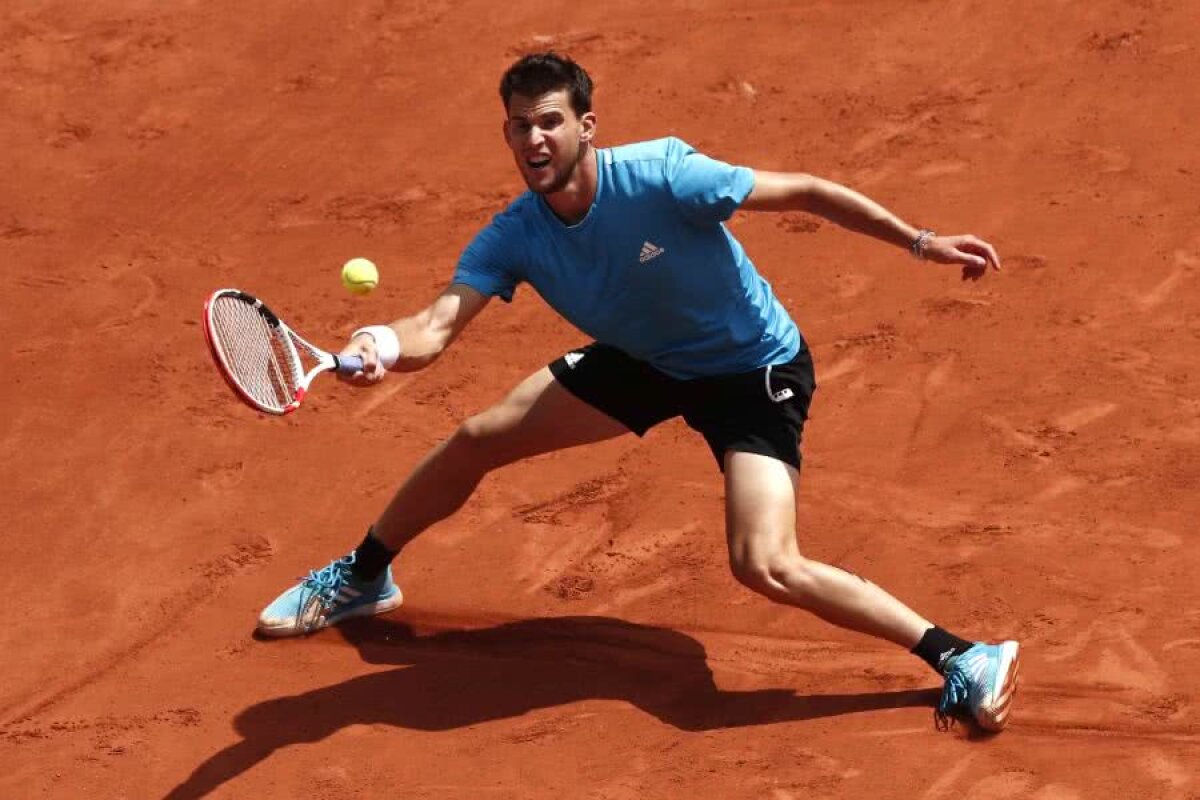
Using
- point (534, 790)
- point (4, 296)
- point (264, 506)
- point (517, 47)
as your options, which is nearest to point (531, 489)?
point (264, 506)

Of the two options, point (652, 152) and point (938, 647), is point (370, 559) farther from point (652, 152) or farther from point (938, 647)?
point (938, 647)

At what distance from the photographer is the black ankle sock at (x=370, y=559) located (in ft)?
20.6

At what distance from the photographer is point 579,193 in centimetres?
551

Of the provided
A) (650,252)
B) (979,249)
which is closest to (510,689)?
(650,252)

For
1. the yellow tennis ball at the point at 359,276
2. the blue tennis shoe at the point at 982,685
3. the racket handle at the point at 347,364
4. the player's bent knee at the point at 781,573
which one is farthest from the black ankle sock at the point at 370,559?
the blue tennis shoe at the point at 982,685

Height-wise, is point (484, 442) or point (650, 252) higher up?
point (650, 252)

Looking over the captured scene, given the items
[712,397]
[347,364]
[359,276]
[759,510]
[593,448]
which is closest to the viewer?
[347,364]

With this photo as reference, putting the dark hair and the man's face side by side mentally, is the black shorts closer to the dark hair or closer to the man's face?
the man's face

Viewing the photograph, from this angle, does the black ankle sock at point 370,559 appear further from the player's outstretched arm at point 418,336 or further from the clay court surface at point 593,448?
the player's outstretched arm at point 418,336

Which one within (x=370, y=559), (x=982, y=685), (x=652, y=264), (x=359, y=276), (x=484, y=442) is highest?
(x=359, y=276)

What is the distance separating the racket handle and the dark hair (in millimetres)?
859

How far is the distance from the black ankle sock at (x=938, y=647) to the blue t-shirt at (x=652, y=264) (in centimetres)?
93

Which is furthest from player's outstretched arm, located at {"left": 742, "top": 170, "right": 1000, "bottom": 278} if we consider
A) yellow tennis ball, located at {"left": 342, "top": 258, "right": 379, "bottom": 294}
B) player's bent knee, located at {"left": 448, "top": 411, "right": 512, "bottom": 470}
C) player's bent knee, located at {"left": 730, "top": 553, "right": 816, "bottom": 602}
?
→ yellow tennis ball, located at {"left": 342, "top": 258, "right": 379, "bottom": 294}

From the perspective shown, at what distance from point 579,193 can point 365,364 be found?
0.80 m
